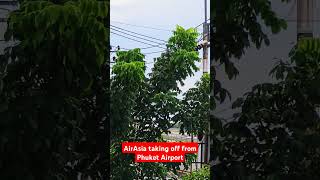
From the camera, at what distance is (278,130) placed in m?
2.06

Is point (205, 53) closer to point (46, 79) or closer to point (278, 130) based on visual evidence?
point (278, 130)

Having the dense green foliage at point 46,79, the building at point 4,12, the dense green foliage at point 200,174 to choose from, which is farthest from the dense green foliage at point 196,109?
the building at point 4,12

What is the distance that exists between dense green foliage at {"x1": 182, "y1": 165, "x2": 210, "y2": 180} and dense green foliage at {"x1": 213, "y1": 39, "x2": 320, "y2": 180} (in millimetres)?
92

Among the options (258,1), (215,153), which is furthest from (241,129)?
(258,1)

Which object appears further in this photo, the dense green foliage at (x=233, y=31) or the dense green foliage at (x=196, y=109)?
the dense green foliage at (x=196, y=109)

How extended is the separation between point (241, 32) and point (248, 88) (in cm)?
31

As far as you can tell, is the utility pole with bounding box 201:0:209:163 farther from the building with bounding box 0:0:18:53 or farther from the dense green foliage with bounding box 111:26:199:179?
the building with bounding box 0:0:18:53

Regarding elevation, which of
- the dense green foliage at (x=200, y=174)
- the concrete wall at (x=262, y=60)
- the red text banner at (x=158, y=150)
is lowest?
the dense green foliage at (x=200, y=174)

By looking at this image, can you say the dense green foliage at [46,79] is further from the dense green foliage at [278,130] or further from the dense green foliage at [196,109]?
the dense green foliage at [278,130]

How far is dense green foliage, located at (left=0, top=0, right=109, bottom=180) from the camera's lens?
1666mm

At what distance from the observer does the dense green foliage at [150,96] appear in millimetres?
2135

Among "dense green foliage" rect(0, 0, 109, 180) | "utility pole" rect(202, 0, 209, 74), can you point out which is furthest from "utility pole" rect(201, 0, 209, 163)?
"dense green foliage" rect(0, 0, 109, 180)

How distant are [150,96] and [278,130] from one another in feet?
2.00

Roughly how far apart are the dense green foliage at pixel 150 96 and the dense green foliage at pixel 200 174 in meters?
0.09
